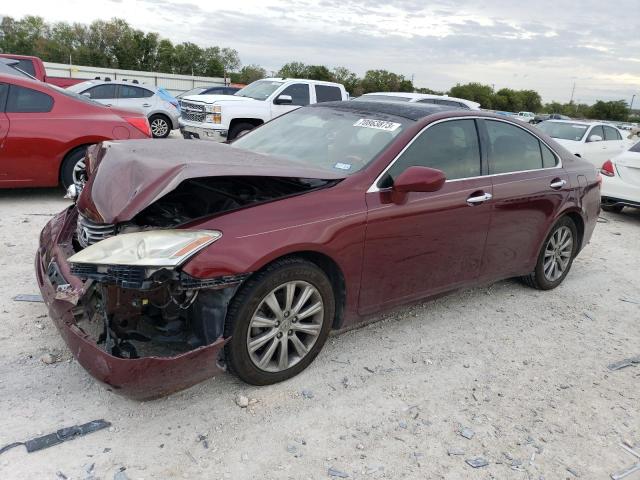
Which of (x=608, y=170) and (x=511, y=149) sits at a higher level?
(x=511, y=149)

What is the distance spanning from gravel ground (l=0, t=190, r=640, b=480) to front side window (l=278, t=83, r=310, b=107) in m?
9.90

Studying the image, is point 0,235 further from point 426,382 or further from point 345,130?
point 426,382

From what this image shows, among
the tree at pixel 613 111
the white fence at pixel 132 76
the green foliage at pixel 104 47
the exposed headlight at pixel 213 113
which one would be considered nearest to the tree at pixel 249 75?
the green foliage at pixel 104 47

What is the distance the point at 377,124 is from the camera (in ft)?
13.0

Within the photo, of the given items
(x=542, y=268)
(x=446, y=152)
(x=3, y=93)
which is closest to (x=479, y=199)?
(x=446, y=152)

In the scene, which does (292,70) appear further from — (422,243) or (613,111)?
(422,243)

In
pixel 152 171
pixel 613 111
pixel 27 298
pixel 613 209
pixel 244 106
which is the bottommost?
pixel 27 298

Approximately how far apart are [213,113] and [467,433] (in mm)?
10457

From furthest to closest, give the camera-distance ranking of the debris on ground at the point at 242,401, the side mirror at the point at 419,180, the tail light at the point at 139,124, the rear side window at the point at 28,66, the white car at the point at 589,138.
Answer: the white car at the point at 589,138 → the rear side window at the point at 28,66 → the tail light at the point at 139,124 → the side mirror at the point at 419,180 → the debris on ground at the point at 242,401

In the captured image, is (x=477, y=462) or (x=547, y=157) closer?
(x=477, y=462)

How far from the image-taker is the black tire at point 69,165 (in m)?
6.73

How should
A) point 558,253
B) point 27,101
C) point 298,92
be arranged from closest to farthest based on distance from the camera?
point 558,253 < point 27,101 < point 298,92

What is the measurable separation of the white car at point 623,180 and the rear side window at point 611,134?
220 inches

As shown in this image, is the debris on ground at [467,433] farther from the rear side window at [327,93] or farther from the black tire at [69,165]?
the rear side window at [327,93]
